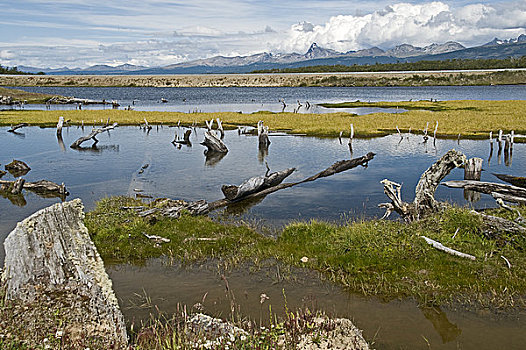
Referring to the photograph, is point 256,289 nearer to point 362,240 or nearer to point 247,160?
point 362,240

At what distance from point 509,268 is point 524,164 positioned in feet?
71.1

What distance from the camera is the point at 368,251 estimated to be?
13.7m

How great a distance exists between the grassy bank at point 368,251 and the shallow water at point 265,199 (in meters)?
0.72

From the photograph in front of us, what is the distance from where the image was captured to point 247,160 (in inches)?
1329

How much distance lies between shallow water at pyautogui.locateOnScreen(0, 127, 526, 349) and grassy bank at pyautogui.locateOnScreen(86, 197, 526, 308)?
72 centimetres

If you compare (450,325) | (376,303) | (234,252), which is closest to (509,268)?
(450,325)

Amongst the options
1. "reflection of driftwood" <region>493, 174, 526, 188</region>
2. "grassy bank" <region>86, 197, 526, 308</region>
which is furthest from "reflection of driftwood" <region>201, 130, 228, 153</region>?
"reflection of driftwood" <region>493, 174, 526, 188</region>

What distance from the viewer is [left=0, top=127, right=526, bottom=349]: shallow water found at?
Result: 1037 centimetres

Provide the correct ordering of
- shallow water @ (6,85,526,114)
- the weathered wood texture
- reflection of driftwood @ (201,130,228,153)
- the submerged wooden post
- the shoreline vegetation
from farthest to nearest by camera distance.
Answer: the shoreline vegetation → shallow water @ (6,85,526,114) → reflection of driftwood @ (201,130,228,153) → the submerged wooden post → the weathered wood texture

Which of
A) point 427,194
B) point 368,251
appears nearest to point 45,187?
point 368,251

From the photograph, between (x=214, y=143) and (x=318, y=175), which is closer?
(x=318, y=175)

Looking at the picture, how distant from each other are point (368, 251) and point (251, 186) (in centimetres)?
925

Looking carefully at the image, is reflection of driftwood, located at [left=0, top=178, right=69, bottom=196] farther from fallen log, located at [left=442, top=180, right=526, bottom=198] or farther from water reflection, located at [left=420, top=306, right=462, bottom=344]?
water reflection, located at [left=420, top=306, right=462, bottom=344]

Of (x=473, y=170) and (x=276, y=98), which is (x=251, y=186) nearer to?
(x=473, y=170)
